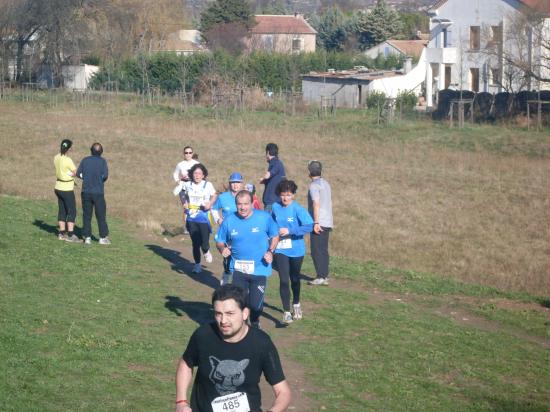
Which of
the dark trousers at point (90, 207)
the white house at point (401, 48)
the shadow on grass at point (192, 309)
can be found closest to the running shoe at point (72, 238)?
the dark trousers at point (90, 207)

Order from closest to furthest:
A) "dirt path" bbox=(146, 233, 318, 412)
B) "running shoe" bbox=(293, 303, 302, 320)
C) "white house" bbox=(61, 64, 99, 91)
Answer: "dirt path" bbox=(146, 233, 318, 412)
"running shoe" bbox=(293, 303, 302, 320)
"white house" bbox=(61, 64, 99, 91)

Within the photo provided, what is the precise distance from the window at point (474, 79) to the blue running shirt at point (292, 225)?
5616 centimetres

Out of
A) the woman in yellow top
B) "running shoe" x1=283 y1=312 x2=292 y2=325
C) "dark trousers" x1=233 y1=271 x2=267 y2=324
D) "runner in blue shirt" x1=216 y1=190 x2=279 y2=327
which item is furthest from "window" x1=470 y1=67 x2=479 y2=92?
"runner in blue shirt" x1=216 y1=190 x2=279 y2=327

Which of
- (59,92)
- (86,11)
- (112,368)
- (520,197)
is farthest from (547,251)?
(86,11)

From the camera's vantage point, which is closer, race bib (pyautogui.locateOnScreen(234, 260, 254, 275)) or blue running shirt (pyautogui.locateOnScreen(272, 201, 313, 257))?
race bib (pyautogui.locateOnScreen(234, 260, 254, 275))

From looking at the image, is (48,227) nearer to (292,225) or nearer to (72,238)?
(72,238)

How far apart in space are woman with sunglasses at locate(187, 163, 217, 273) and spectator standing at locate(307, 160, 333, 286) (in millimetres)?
1551

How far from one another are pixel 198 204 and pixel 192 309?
2.55m

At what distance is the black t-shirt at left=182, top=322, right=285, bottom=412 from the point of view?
5910mm

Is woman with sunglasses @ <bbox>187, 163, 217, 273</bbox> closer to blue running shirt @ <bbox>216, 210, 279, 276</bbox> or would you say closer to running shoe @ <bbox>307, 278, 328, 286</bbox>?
running shoe @ <bbox>307, 278, 328, 286</bbox>

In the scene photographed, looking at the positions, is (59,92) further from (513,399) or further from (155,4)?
(513,399)

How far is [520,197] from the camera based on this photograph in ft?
→ 98.6

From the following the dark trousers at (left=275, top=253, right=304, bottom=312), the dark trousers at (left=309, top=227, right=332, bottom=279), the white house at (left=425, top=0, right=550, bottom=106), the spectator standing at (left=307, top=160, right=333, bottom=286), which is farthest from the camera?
the white house at (left=425, top=0, right=550, bottom=106)

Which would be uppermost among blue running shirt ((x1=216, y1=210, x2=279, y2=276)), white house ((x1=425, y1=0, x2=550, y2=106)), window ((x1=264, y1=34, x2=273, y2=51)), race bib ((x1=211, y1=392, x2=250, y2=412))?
window ((x1=264, y1=34, x2=273, y2=51))
